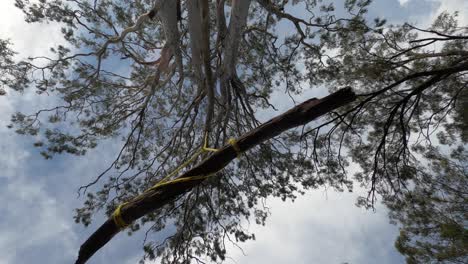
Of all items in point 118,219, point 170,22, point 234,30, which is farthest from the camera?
point 170,22

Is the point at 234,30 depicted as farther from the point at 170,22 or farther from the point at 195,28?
the point at 170,22

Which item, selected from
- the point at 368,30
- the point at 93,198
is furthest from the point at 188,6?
the point at 93,198

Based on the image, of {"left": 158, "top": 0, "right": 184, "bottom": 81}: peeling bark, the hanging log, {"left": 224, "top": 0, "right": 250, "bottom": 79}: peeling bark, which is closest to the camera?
the hanging log

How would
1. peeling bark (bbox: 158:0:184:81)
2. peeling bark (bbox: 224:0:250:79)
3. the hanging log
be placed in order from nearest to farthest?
the hanging log
peeling bark (bbox: 224:0:250:79)
peeling bark (bbox: 158:0:184:81)

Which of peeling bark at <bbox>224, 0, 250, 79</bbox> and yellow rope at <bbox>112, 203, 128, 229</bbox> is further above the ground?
peeling bark at <bbox>224, 0, 250, 79</bbox>

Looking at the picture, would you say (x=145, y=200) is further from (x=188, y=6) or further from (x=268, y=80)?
(x=268, y=80)

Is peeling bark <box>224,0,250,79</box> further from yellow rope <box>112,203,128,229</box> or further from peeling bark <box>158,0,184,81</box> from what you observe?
yellow rope <box>112,203,128,229</box>

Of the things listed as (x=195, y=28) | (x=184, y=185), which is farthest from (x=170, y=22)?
(x=184, y=185)

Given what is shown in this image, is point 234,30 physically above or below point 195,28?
below

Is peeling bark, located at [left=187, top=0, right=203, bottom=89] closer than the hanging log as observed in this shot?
No

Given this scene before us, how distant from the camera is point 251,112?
15.9 ft

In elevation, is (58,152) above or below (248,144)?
above

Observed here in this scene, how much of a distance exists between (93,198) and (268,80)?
12.8 feet

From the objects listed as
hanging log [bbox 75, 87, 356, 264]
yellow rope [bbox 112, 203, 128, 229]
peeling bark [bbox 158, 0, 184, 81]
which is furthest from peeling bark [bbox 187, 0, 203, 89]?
yellow rope [bbox 112, 203, 128, 229]
